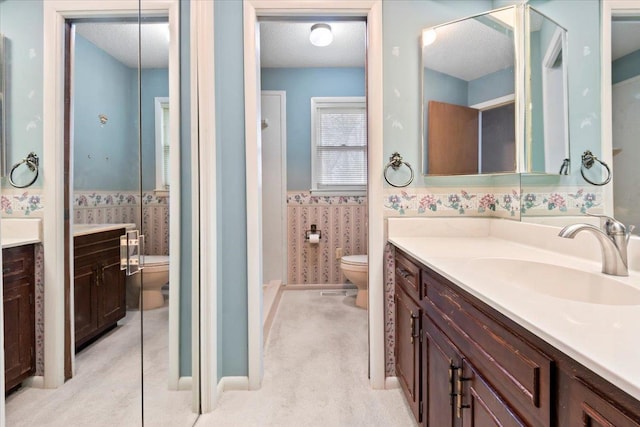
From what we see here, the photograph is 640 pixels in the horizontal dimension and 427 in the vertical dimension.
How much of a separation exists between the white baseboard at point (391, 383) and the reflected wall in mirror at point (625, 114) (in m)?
1.29

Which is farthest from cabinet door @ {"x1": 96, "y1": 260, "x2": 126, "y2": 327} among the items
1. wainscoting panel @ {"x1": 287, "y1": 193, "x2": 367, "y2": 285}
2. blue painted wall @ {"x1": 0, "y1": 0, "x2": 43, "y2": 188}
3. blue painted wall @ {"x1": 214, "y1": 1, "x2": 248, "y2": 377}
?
wainscoting panel @ {"x1": 287, "y1": 193, "x2": 367, "y2": 285}

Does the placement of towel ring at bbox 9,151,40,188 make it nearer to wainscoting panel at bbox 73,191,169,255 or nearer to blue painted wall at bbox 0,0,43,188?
blue painted wall at bbox 0,0,43,188

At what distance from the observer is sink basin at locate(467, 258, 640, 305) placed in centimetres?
89

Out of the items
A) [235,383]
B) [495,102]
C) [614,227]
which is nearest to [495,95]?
[495,102]

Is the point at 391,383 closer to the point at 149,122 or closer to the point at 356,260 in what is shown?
the point at 356,260

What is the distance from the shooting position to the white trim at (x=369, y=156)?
67.6 inches

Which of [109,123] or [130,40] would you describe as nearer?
[109,123]

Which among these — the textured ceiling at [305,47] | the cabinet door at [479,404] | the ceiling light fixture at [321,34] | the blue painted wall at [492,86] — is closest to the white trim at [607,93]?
the blue painted wall at [492,86]

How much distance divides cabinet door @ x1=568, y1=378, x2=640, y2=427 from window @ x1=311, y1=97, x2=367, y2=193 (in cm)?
320

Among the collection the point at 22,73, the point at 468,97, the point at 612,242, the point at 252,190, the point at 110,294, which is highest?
the point at 468,97

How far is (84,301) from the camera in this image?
79 centimetres

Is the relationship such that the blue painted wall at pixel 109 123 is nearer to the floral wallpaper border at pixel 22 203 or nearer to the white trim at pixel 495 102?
the floral wallpaper border at pixel 22 203

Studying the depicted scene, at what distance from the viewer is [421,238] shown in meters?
1.72

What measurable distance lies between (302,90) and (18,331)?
3.47m
